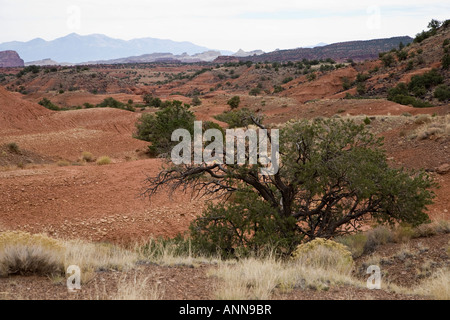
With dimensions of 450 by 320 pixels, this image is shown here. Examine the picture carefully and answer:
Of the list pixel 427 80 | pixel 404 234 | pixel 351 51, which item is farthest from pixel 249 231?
pixel 351 51

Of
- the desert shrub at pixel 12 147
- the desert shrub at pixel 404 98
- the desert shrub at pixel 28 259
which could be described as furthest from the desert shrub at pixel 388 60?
the desert shrub at pixel 28 259

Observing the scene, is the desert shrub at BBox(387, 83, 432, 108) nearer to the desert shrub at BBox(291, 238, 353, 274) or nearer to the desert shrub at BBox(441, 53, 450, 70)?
the desert shrub at BBox(441, 53, 450, 70)

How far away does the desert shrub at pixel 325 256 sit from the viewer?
6.71 meters

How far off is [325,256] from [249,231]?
6.73 feet

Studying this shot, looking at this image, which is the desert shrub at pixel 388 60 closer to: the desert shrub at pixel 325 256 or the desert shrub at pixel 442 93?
the desert shrub at pixel 442 93

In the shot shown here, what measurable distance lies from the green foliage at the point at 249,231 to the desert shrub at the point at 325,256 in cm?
117

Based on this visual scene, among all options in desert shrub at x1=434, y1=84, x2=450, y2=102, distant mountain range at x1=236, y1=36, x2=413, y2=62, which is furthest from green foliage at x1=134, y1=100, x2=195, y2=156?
distant mountain range at x1=236, y1=36, x2=413, y2=62

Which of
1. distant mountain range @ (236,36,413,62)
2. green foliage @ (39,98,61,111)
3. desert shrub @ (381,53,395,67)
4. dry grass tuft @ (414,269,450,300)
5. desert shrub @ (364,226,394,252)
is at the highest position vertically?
distant mountain range @ (236,36,413,62)

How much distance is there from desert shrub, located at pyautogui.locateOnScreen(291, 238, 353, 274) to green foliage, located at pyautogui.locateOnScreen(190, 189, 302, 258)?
1170 millimetres

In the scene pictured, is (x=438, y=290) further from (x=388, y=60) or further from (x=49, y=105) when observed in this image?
(x=388, y=60)

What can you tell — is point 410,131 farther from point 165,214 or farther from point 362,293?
point 362,293

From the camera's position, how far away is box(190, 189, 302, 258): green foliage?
8.34m

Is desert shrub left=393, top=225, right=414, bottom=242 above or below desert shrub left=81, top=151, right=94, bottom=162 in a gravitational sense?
above
